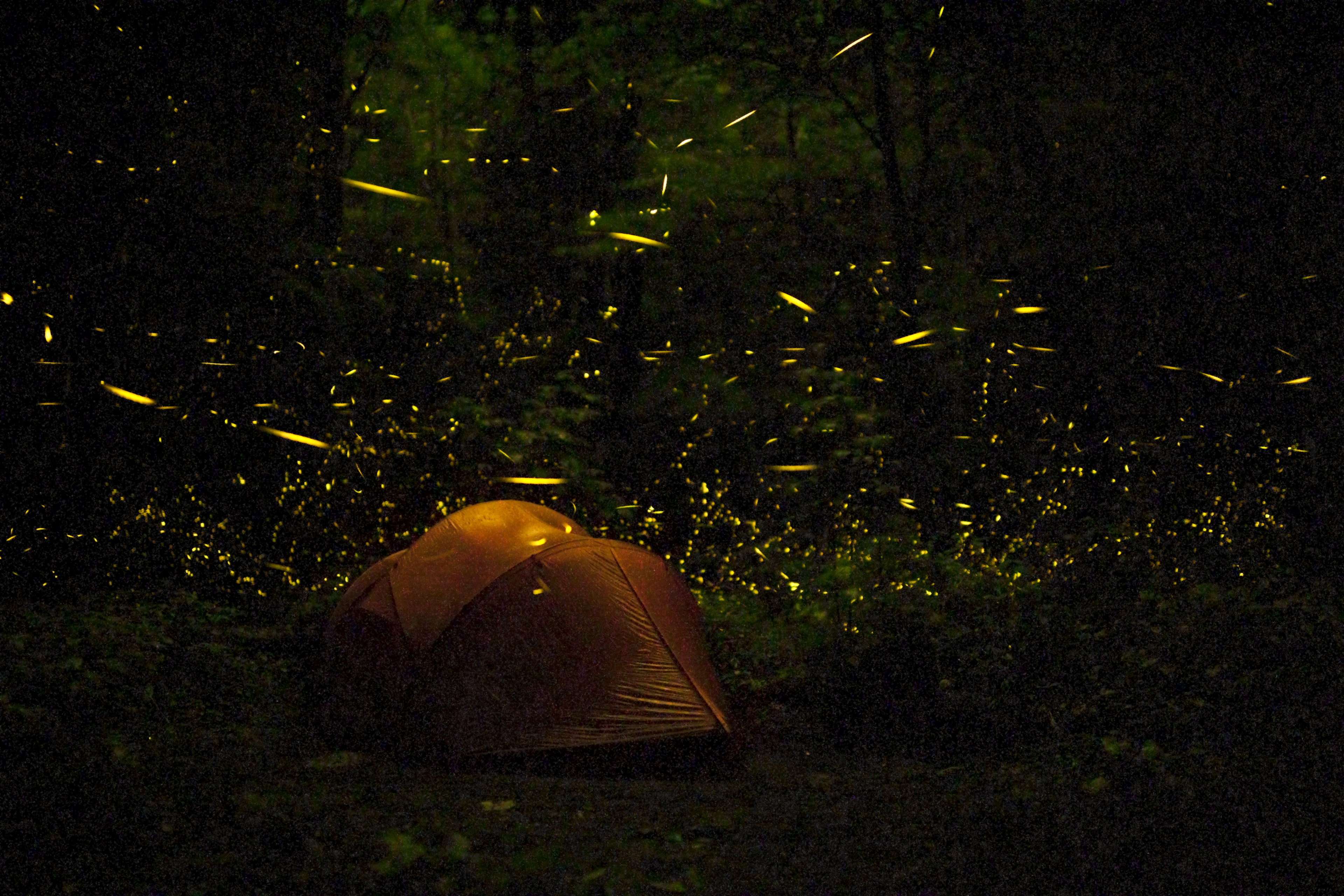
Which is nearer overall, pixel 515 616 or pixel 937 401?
pixel 515 616

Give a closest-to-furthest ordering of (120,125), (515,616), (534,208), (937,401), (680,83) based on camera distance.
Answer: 1. (515,616)
2. (120,125)
3. (937,401)
4. (680,83)
5. (534,208)

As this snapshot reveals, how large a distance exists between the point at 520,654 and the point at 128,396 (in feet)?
20.8

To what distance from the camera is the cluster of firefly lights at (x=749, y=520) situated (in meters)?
11.5

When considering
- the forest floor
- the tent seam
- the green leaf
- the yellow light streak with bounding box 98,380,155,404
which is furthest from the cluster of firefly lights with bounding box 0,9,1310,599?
the green leaf

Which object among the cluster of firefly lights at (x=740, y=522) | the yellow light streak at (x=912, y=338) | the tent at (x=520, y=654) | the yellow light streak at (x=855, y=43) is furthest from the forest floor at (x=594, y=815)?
the yellow light streak at (x=855, y=43)

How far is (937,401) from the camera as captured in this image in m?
15.3

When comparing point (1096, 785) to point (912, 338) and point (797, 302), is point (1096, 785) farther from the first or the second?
point (797, 302)

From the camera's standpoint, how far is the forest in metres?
5.71

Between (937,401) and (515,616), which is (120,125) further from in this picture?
(937,401)

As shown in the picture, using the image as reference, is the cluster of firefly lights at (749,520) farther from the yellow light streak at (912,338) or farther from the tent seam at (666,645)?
the tent seam at (666,645)

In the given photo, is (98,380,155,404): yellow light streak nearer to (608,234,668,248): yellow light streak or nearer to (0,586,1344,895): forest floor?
(0,586,1344,895): forest floor

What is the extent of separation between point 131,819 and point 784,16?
1471 centimetres

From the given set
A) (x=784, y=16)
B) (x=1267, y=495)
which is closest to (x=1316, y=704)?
(x=1267, y=495)

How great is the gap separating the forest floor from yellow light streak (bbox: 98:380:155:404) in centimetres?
350
